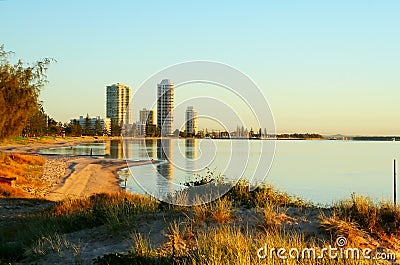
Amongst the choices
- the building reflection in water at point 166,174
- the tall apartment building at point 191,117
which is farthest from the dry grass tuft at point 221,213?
the building reflection in water at point 166,174

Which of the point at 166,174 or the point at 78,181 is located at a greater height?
the point at 166,174

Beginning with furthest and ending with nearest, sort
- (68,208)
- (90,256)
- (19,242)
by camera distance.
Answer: (68,208)
(19,242)
(90,256)

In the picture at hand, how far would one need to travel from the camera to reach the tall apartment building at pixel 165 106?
1148 centimetres

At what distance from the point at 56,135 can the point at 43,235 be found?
13768 centimetres

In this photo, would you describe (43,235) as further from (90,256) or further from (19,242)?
(90,256)

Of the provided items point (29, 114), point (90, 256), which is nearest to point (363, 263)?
point (90, 256)

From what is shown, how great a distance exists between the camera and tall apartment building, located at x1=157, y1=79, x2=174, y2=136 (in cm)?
1148

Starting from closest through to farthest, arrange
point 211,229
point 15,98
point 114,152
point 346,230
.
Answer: point 346,230
point 211,229
point 15,98
point 114,152

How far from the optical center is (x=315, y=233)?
29.3 feet

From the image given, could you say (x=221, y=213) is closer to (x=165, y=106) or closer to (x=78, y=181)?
(x=165, y=106)

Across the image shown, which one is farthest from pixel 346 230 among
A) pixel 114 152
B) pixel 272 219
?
pixel 114 152

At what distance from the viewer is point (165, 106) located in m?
13.2

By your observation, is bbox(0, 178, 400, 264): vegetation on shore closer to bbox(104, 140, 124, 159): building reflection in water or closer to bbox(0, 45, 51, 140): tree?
bbox(0, 45, 51, 140): tree

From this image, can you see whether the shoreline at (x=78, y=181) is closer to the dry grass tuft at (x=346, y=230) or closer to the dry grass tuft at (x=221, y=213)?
the dry grass tuft at (x=221, y=213)
